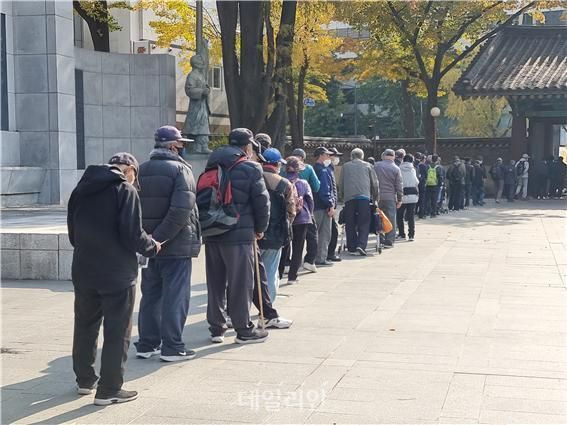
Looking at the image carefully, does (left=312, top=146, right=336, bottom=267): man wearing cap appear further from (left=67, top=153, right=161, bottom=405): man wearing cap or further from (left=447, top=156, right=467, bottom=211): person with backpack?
(left=447, top=156, right=467, bottom=211): person with backpack

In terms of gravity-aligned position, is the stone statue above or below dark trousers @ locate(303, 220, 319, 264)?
above

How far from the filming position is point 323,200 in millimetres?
11977

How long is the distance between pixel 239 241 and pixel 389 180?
7919mm

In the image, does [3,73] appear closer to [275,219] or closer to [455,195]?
[455,195]

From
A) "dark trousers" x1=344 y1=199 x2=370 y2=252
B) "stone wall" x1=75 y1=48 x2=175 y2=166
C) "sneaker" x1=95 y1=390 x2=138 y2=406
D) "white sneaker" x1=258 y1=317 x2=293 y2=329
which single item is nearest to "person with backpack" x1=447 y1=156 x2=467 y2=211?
"stone wall" x1=75 y1=48 x2=175 y2=166

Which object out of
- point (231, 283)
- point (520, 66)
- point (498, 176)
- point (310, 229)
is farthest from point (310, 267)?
point (520, 66)

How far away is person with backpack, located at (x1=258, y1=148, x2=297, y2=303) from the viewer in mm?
8023

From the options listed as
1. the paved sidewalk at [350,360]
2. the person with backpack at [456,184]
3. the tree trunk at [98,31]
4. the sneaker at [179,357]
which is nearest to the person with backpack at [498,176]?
the person with backpack at [456,184]

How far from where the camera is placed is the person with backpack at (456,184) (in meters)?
23.7

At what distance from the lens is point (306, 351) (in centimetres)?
690

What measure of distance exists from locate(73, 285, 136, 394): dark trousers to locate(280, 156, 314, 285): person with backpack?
15.3ft

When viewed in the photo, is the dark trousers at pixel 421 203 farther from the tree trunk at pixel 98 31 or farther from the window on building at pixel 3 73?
the tree trunk at pixel 98 31

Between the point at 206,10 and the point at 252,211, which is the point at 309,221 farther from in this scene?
the point at 206,10

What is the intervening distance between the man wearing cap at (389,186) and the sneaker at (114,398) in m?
9.60
